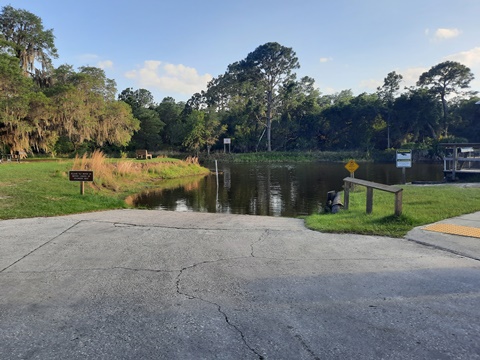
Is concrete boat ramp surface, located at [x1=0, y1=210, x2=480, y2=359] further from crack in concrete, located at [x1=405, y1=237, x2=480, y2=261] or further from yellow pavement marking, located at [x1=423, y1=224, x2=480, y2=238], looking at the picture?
yellow pavement marking, located at [x1=423, y1=224, x2=480, y2=238]

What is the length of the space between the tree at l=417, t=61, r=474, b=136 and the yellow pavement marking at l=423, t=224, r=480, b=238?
5180cm

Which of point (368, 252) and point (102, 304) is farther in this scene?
point (368, 252)

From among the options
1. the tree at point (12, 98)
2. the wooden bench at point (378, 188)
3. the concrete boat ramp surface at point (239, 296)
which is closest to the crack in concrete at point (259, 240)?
the concrete boat ramp surface at point (239, 296)

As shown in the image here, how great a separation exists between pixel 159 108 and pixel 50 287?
63365 mm

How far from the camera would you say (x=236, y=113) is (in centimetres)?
6700

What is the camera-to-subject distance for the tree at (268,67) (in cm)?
6116

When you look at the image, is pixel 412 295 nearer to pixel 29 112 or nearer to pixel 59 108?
pixel 29 112

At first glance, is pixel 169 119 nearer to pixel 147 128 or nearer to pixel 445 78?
pixel 147 128

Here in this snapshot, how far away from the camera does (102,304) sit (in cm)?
365

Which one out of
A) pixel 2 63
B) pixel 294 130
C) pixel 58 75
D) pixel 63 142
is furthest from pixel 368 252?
pixel 294 130

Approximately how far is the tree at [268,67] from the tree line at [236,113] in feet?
0.58

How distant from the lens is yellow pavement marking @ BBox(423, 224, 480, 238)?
6441 mm

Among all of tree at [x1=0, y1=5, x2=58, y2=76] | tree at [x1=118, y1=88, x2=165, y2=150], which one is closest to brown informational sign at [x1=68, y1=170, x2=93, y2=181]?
tree at [x1=0, y1=5, x2=58, y2=76]

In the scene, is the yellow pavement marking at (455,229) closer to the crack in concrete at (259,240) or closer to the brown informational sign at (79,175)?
the crack in concrete at (259,240)
